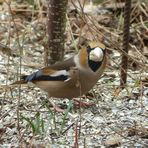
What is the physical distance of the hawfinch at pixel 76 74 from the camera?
362 cm

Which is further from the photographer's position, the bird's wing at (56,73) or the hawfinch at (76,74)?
the bird's wing at (56,73)

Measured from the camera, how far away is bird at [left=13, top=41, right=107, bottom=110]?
362 centimetres

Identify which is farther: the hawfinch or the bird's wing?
the bird's wing

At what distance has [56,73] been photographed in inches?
150

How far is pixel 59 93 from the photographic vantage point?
380 centimetres

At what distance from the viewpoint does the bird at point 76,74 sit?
362 cm

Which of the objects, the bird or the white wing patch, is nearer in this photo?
the bird

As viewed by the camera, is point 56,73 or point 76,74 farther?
point 56,73

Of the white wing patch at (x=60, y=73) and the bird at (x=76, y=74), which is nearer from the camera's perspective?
the bird at (x=76, y=74)

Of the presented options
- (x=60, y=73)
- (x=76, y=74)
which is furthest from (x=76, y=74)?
(x=60, y=73)

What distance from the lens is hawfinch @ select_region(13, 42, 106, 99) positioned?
11.9ft

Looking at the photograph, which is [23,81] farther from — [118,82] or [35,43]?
[35,43]

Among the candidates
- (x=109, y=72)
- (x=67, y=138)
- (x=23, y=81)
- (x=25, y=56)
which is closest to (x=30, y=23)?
(x=25, y=56)

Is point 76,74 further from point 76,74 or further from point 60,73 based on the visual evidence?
point 60,73
